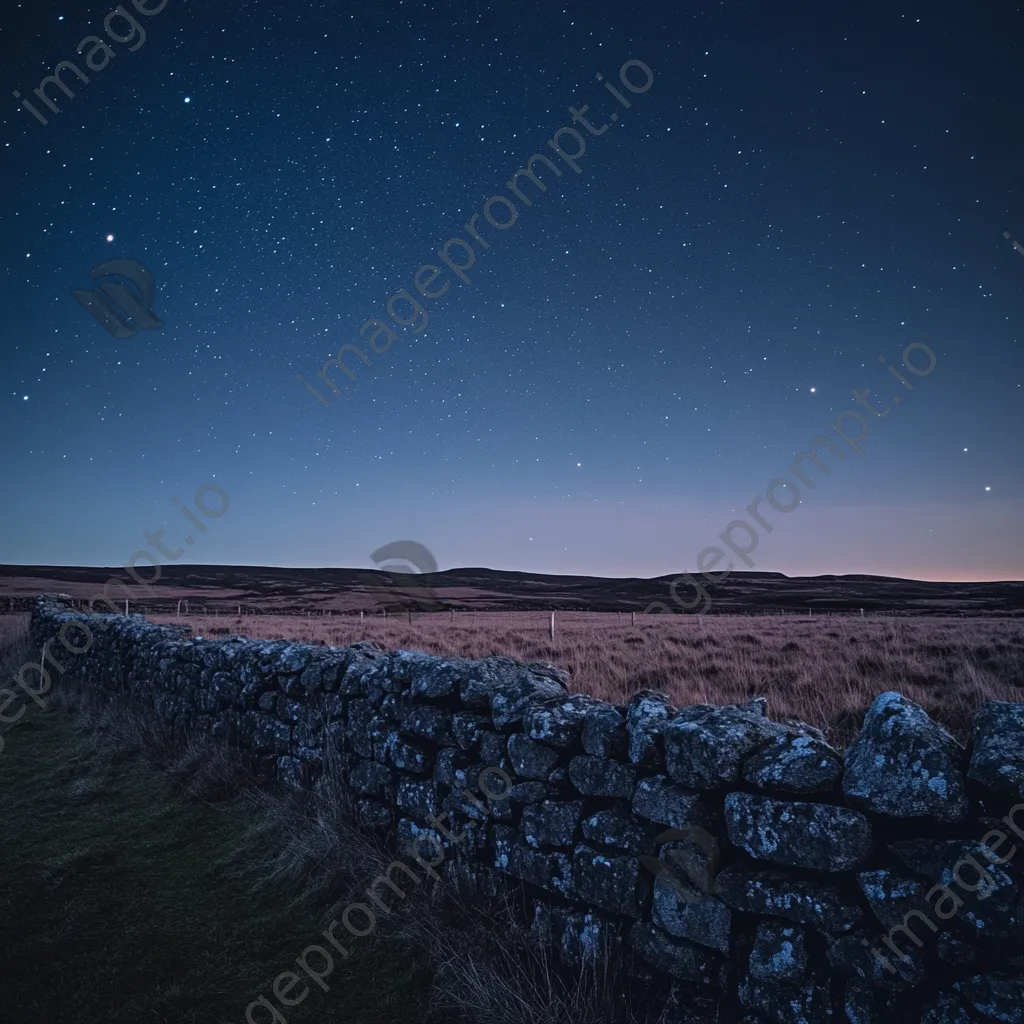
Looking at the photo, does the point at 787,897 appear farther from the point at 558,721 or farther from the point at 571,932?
the point at 558,721

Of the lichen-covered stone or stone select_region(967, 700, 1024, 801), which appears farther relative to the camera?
the lichen-covered stone

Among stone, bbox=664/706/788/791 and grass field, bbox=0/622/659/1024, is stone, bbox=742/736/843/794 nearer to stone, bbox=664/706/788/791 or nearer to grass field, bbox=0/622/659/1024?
stone, bbox=664/706/788/791

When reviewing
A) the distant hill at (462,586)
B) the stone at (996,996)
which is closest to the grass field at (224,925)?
the stone at (996,996)

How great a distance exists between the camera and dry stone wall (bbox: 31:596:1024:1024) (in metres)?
2.55

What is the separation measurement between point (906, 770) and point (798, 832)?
55 cm

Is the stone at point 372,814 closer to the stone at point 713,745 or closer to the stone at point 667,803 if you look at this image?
the stone at point 667,803

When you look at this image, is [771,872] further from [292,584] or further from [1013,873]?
[292,584]

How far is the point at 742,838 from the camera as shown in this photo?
309cm

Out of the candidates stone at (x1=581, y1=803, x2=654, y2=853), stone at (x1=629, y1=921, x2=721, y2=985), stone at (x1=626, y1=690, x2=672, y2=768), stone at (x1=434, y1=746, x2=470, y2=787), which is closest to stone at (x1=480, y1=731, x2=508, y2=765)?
stone at (x1=434, y1=746, x2=470, y2=787)

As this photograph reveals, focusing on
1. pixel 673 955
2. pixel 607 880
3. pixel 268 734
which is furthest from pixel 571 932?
pixel 268 734

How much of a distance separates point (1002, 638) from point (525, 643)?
1279 cm

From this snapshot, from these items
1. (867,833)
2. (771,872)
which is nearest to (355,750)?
(771,872)

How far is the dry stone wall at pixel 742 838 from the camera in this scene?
8.37ft

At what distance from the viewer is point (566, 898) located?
3807 millimetres
